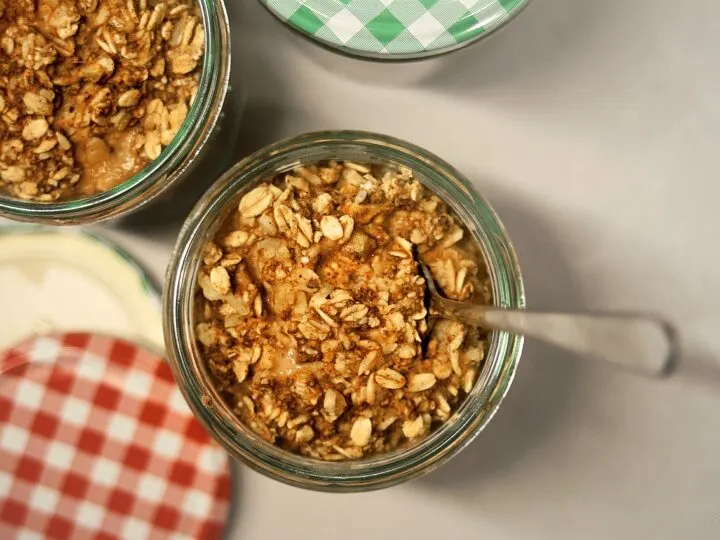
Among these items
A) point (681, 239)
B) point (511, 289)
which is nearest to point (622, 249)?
point (681, 239)

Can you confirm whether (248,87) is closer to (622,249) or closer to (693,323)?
(622,249)

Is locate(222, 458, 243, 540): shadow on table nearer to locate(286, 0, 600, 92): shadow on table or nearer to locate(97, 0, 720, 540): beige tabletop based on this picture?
locate(97, 0, 720, 540): beige tabletop

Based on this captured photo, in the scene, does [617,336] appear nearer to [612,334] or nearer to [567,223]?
[612,334]

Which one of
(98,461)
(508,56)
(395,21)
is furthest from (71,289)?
(508,56)

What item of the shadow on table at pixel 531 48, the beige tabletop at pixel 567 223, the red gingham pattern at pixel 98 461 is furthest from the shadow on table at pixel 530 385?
the red gingham pattern at pixel 98 461

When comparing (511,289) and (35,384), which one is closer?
(511,289)

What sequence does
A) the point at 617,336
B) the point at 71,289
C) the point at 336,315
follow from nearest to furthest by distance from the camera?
1. the point at 617,336
2. the point at 336,315
3. the point at 71,289
